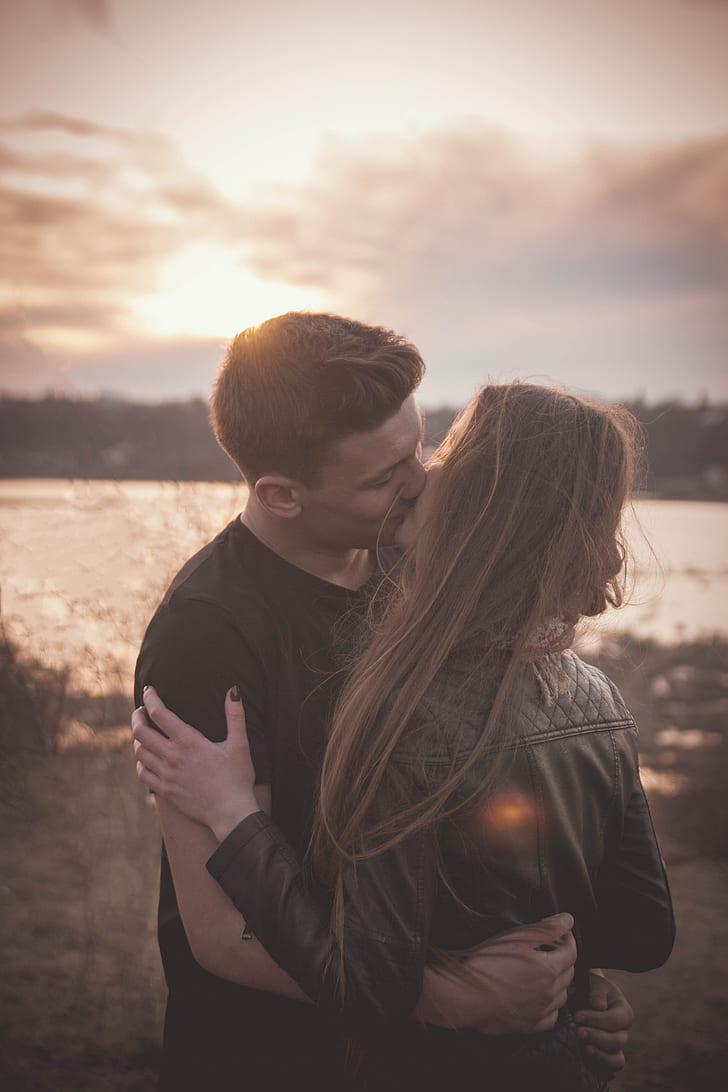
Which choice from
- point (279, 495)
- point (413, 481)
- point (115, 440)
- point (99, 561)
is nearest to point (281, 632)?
point (279, 495)

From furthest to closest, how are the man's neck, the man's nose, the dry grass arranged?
1. the dry grass
2. the man's nose
3. the man's neck

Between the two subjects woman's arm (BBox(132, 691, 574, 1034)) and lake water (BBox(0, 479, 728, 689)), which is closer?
woman's arm (BBox(132, 691, 574, 1034))

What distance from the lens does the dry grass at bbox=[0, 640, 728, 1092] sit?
3.19m

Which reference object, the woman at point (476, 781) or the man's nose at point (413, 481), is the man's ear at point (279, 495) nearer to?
the man's nose at point (413, 481)

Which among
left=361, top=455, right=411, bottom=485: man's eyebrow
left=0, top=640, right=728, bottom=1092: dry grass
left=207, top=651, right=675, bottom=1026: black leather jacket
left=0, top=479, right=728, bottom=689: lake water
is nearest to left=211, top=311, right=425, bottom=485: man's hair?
left=361, top=455, right=411, bottom=485: man's eyebrow

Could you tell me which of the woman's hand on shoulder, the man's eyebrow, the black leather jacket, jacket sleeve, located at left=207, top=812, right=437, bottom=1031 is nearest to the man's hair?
the man's eyebrow

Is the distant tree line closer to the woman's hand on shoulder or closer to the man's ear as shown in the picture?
the man's ear

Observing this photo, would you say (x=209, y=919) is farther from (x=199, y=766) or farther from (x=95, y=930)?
(x=95, y=930)

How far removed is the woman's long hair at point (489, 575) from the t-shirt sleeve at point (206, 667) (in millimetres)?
244

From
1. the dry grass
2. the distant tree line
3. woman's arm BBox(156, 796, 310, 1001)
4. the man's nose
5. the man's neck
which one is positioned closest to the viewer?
woman's arm BBox(156, 796, 310, 1001)

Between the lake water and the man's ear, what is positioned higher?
the man's ear

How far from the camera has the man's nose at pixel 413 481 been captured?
208 cm

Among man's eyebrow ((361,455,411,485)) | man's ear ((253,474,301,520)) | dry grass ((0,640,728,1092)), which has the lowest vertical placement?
dry grass ((0,640,728,1092))

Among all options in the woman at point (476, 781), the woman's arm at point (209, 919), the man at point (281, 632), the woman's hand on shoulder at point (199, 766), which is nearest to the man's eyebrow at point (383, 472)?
the man at point (281, 632)
